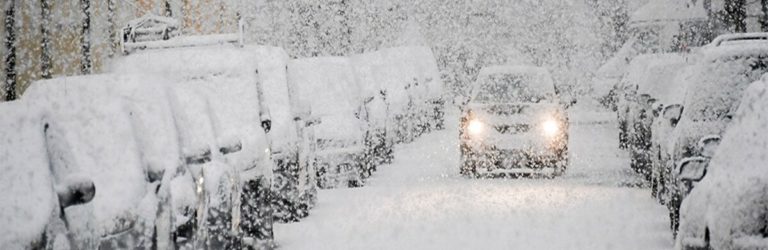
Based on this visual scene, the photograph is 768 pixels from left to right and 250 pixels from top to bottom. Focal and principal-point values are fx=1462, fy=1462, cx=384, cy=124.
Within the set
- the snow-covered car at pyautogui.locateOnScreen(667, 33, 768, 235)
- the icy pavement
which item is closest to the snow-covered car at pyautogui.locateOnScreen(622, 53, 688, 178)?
the icy pavement

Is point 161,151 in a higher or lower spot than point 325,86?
higher

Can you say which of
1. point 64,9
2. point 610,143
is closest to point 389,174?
point 64,9

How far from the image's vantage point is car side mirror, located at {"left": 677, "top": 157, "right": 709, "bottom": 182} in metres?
8.63

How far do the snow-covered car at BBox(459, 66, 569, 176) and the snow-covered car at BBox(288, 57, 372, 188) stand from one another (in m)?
1.45

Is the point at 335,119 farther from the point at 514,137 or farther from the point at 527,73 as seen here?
the point at 527,73

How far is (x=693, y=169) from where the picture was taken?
8.70 metres

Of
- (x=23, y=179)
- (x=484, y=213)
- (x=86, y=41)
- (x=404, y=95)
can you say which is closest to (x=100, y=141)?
(x=23, y=179)

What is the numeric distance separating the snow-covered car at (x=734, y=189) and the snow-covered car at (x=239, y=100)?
153 inches

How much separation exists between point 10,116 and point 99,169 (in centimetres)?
109

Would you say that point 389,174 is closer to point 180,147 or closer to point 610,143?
point 610,143

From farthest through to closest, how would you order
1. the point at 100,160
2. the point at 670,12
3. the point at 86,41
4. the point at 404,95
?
the point at 670,12
the point at 404,95
the point at 86,41
the point at 100,160

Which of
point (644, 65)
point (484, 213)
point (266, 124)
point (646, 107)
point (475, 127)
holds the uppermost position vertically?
point (266, 124)

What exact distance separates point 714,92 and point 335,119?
271 inches

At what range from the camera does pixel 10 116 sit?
255 inches
